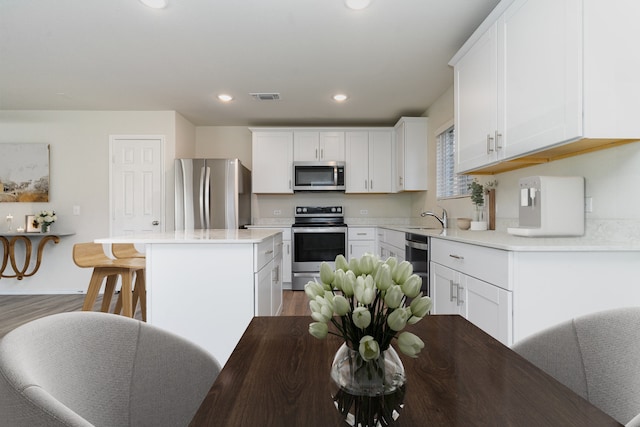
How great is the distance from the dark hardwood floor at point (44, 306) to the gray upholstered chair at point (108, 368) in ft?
8.31

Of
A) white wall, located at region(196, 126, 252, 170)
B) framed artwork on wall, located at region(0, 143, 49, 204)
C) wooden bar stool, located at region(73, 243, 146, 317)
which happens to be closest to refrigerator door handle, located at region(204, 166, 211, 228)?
white wall, located at region(196, 126, 252, 170)

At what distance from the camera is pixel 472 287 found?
185cm

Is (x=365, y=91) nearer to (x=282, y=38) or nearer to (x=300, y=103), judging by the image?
(x=300, y=103)

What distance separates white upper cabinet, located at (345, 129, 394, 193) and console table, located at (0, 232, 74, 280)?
3767mm

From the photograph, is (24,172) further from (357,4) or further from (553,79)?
(553,79)

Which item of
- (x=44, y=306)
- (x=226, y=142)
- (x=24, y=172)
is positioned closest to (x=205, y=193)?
(x=226, y=142)

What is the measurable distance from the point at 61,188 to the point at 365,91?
405 cm

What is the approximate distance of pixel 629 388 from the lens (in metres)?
0.70

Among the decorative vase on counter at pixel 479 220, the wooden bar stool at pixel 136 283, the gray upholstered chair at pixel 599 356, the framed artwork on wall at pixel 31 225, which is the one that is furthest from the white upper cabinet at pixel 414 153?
the framed artwork on wall at pixel 31 225

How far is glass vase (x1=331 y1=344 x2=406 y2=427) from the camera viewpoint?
47cm

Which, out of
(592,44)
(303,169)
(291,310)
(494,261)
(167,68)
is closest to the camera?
(592,44)

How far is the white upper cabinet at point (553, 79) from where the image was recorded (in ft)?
4.63

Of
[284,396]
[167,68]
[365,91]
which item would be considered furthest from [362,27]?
[284,396]

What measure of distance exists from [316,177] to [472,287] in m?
3.16
